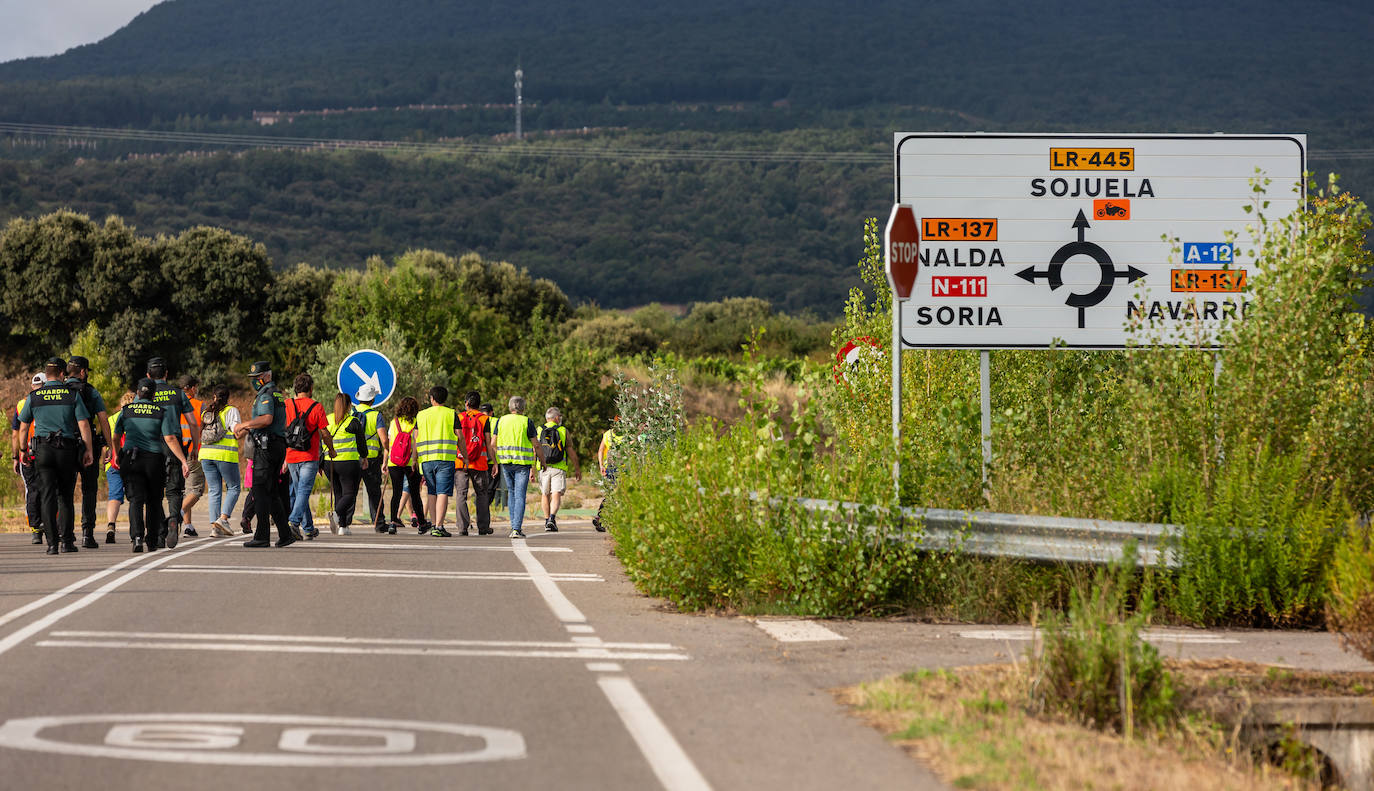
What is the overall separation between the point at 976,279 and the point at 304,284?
52.8m

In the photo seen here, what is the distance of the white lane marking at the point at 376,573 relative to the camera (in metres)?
13.6

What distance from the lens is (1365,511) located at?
1140 cm

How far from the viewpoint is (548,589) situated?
12.8 metres

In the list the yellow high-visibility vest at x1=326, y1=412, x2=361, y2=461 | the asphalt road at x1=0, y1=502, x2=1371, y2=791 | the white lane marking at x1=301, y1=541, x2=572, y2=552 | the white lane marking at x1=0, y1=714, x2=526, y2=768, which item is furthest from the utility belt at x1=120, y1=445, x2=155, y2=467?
the white lane marking at x1=0, y1=714, x2=526, y2=768

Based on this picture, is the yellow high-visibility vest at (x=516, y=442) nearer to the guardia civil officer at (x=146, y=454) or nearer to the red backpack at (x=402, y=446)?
the red backpack at (x=402, y=446)

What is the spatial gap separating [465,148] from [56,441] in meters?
181

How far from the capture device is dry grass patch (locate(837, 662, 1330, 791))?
6152 millimetres

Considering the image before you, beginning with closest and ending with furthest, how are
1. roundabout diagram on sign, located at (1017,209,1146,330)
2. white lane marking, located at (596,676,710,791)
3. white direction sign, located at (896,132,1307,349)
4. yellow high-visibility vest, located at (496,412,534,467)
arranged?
1. white lane marking, located at (596,676,710,791)
2. white direction sign, located at (896,132,1307,349)
3. roundabout diagram on sign, located at (1017,209,1146,330)
4. yellow high-visibility vest, located at (496,412,534,467)

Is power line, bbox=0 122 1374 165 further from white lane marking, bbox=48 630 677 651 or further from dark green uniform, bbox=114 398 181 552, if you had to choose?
white lane marking, bbox=48 630 677 651

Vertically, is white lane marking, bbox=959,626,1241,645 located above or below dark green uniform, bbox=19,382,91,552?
below

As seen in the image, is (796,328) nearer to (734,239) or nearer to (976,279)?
(734,239)

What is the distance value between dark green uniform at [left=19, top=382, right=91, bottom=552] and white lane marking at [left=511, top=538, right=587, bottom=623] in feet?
15.0

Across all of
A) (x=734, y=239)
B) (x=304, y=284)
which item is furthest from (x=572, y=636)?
(x=734, y=239)

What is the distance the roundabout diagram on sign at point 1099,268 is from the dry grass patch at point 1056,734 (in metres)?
5.79
